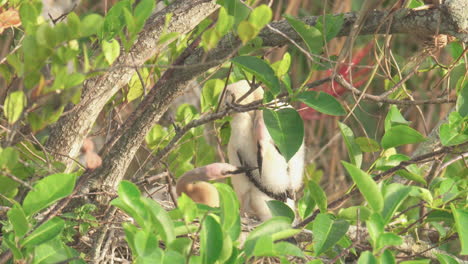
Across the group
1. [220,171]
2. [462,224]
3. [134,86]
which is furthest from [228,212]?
[134,86]

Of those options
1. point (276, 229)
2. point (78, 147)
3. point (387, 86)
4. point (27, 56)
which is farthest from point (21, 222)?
point (387, 86)

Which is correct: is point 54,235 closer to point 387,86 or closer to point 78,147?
point 78,147

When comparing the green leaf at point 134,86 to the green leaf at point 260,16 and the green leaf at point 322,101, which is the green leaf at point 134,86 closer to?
the green leaf at point 322,101

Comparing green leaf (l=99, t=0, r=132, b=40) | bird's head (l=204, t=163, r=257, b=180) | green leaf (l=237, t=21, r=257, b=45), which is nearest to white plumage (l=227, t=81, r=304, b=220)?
bird's head (l=204, t=163, r=257, b=180)

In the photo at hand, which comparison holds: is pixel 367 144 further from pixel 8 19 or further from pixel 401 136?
pixel 8 19

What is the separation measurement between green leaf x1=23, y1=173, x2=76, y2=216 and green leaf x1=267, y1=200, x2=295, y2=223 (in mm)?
478

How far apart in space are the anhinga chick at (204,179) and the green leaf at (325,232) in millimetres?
650

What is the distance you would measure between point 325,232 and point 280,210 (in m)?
0.24

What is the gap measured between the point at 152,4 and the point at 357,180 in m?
0.50

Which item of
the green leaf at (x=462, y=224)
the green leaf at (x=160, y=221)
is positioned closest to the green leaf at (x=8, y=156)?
the green leaf at (x=160, y=221)

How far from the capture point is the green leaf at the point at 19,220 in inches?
51.0

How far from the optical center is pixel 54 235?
1.32 m

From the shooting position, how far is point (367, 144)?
1915mm

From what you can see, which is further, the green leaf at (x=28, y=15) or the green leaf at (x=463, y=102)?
the green leaf at (x=463, y=102)
